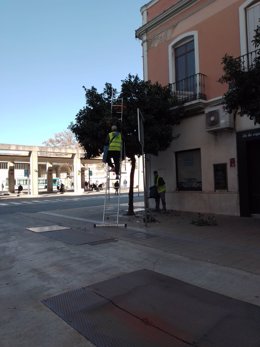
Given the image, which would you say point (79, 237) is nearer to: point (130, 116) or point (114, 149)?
point (114, 149)

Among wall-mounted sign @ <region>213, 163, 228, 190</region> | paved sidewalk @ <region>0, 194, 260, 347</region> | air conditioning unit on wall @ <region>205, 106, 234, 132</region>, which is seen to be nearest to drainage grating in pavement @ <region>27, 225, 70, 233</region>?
paved sidewalk @ <region>0, 194, 260, 347</region>

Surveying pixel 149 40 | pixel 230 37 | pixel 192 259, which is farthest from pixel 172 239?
pixel 149 40

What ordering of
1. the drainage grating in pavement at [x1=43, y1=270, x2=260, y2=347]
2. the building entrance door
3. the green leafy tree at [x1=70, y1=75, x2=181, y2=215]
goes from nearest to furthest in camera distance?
the drainage grating in pavement at [x1=43, y1=270, x2=260, y2=347] → the building entrance door → the green leafy tree at [x1=70, y1=75, x2=181, y2=215]

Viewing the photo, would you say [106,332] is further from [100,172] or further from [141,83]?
[100,172]

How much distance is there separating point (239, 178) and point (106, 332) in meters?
9.45

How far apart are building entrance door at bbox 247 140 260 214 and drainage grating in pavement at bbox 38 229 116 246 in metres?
5.46

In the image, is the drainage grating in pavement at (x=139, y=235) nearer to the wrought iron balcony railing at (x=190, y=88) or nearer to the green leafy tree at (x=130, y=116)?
the green leafy tree at (x=130, y=116)

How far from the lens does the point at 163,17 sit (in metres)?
A: 15.2

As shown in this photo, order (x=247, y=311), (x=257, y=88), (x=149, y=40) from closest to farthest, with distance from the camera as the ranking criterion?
(x=247, y=311)
(x=257, y=88)
(x=149, y=40)

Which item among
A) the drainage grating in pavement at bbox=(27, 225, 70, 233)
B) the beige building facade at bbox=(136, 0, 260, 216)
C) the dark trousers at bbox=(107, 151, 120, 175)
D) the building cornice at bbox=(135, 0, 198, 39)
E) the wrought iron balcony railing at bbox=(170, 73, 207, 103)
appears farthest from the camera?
the building cornice at bbox=(135, 0, 198, 39)

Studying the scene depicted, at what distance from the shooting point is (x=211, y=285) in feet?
16.8

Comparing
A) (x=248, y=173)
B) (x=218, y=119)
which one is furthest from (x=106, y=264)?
(x=218, y=119)

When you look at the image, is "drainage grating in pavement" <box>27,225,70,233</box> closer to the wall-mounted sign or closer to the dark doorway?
the wall-mounted sign

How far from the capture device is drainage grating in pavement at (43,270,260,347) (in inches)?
138
